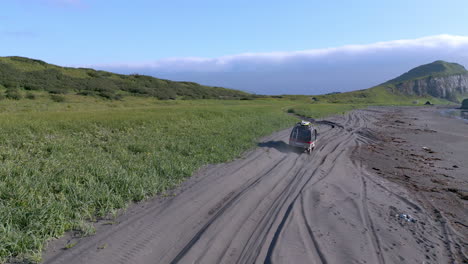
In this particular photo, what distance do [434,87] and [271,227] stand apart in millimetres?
→ 169371

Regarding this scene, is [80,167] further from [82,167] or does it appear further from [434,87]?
[434,87]

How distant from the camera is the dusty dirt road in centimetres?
573

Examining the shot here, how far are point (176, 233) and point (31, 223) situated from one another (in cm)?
300

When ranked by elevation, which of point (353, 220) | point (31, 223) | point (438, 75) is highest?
point (438, 75)

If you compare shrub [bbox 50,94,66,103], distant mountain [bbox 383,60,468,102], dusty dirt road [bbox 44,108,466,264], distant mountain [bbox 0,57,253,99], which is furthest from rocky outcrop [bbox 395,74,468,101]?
dusty dirt road [bbox 44,108,466,264]

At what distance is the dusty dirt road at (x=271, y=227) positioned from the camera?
5730mm

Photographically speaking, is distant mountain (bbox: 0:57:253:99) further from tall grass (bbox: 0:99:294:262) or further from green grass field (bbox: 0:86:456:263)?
tall grass (bbox: 0:99:294:262)

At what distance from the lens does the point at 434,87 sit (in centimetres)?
13912

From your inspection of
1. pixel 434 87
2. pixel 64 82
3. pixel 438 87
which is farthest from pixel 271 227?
pixel 438 87

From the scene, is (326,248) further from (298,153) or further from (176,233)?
(298,153)

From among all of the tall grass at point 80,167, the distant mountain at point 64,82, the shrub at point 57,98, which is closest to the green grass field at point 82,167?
the tall grass at point 80,167

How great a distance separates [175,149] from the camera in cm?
1354

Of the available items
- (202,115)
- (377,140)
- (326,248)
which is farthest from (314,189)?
(202,115)

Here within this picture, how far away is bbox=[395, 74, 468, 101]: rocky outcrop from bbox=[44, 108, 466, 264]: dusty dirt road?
153399 mm
